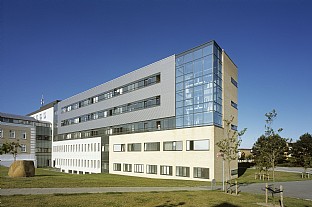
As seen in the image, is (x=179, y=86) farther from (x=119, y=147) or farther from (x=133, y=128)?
(x=119, y=147)

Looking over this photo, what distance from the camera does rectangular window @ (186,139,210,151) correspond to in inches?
1506

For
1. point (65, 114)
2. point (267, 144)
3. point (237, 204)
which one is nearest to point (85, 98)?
point (65, 114)

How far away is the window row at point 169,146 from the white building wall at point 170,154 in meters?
0.42

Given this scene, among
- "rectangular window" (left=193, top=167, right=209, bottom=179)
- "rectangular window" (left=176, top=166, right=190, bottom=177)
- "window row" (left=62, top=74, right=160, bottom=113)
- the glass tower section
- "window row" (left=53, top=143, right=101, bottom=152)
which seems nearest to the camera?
"rectangular window" (left=193, top=167, right=209, bottom=179)

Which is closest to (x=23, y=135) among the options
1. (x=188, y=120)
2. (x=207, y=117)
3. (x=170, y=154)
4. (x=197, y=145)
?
(x=170, y=154)

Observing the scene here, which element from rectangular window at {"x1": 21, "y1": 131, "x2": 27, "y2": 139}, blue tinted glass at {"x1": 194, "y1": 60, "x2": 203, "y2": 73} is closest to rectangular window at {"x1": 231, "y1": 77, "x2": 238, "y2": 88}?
blue tinted glass at {"x1": 194, "y1": 60, "x2": 203, "y2": 73}

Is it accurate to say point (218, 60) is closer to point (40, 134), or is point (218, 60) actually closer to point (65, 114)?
point (65, 114)

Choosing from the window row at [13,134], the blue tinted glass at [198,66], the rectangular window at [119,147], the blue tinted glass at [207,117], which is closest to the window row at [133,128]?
the rectangular window at [119,147]

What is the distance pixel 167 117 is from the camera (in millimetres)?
44938

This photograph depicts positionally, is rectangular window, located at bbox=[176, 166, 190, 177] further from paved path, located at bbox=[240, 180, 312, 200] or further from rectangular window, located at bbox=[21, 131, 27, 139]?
rectangular window, located at bbox=[21, 131, 27, 139]

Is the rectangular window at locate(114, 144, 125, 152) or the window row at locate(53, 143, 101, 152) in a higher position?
the rectangular window at locate(114, 144, 125, 152)

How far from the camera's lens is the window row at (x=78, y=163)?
2479 inches

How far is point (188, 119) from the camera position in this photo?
41.4 meters

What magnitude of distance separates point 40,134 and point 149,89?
47.5 metres
